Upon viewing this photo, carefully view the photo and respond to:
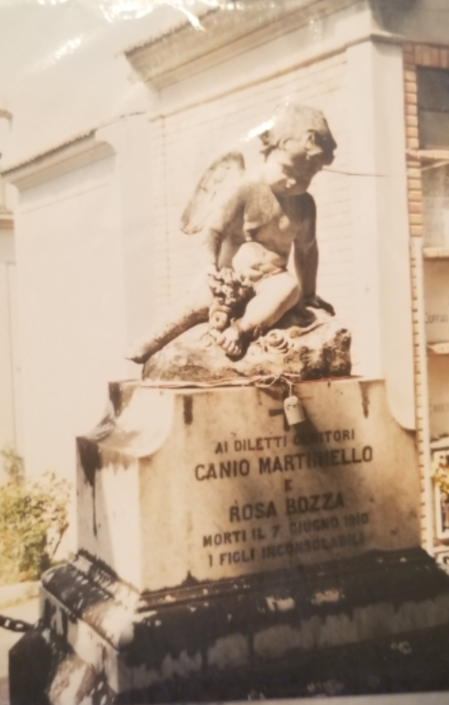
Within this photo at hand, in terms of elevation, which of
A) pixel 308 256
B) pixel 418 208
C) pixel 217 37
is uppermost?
pixel 217 37

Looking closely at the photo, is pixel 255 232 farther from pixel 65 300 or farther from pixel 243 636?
pixel 243 636

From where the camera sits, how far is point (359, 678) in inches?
72.7

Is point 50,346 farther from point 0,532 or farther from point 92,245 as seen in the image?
point 0,532

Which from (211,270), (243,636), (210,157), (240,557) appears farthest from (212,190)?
(243,636)

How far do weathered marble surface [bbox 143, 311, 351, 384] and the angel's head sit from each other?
33cm

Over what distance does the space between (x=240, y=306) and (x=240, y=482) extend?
41cm

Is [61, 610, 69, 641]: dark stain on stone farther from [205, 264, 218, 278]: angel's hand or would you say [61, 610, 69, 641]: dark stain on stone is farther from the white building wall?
[205, 264, 218, 278]: angel's hand

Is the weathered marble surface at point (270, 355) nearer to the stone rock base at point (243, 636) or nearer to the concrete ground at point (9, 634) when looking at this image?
the stone rock base at point (243, 636)

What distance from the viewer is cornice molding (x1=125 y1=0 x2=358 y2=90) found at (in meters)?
1.81

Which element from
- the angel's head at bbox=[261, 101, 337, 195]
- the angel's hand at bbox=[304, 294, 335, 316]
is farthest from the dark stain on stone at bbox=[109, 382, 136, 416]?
the angel's head at bbox=[261, 101, 337, 195]

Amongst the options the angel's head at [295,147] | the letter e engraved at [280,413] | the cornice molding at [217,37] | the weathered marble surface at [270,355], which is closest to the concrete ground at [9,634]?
the weathered marble surface at [270,355]

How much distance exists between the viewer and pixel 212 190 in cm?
183

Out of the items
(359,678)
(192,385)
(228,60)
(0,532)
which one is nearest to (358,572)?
(359,678)

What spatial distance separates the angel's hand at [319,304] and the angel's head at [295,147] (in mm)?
258
